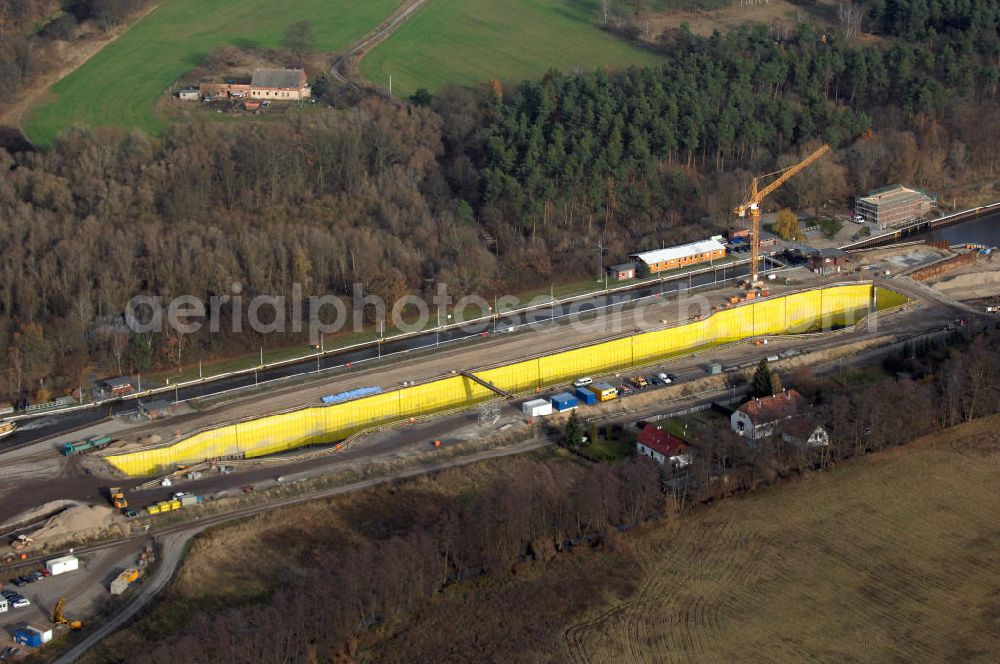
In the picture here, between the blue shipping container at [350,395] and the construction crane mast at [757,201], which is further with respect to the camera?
the construction crane mast at [757,201]

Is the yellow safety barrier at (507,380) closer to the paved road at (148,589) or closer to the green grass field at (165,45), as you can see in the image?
the paved road at (148,589)

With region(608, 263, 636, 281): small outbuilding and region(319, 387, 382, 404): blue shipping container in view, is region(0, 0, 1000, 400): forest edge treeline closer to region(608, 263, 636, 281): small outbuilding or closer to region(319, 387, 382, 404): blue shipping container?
region(608, 263, 636, 281): small outbuilding

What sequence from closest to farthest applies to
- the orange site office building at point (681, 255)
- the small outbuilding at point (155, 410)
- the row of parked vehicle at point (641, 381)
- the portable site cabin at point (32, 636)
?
1. the portable site cabin at point (32, 636)
2. the small outbuilding at point (155, 410)
3. the row of parked vehicle at point (641, 381)
4. the orange site office building at point (681, 255)

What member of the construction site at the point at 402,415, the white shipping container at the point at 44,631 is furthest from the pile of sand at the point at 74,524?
the white shipping container at the point at 44,631

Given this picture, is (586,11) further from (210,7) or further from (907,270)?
(907,270)

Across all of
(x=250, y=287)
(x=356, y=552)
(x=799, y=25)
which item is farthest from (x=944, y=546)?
(x=799, y=25)
